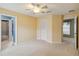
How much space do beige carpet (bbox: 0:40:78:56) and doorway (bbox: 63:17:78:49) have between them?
0.40ft

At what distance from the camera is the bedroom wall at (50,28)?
2570 millimetres

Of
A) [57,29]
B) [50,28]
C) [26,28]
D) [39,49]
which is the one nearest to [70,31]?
[57,29]

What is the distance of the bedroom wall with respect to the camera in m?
2.57

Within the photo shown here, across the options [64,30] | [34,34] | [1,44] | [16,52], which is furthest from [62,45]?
[1,44]

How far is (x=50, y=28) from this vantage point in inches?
109

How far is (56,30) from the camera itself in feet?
8.83

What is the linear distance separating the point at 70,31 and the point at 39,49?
841 mm

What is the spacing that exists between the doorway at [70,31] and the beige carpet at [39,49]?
12 cm

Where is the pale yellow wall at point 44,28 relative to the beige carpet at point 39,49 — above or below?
above

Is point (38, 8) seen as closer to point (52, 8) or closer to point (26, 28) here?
point (52, 8)

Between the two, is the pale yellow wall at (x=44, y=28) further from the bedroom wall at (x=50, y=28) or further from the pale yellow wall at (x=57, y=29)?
the pale yellow wall at (x=57, y=29)

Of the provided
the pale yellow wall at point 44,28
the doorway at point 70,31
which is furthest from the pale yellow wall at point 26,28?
the doorway at point 70,31

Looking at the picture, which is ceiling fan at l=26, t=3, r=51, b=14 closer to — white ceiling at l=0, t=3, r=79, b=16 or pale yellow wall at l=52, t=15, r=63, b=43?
white ceiling at l=0, t=3, r=79, b=16

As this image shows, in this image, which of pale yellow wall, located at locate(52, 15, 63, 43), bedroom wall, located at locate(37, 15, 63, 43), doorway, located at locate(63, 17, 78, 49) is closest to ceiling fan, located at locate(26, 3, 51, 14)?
bedroom wall, located at locate(37, 15, 63, 43)
